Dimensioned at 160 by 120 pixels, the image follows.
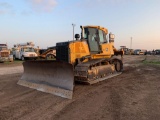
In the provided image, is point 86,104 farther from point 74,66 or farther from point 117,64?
point 117,64

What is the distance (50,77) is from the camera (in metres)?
8.34

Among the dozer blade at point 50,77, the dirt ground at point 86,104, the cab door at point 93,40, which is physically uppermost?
the cab door at point 93,40

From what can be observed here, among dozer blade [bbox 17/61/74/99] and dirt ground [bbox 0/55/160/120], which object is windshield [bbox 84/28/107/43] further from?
dirt ground [bbox 0/55/160/120]

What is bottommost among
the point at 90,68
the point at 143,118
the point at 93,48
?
the point at 143,118

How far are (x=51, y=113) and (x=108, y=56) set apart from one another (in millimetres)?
6993

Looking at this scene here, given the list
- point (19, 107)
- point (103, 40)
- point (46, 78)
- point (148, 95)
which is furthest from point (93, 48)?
point (19, 107)

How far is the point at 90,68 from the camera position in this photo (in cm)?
902

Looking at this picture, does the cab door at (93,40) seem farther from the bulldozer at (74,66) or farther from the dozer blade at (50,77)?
the dozer blade at (50,77)

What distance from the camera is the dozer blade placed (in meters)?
7.27

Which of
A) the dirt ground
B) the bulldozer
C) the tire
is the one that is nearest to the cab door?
the bulldozer

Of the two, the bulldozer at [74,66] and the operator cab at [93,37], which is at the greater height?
the operator cab at [93,37]

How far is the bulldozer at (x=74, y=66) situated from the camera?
7.62 metres

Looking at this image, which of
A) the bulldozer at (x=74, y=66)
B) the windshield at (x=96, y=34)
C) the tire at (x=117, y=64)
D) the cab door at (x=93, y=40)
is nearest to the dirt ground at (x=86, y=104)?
the bulldozer at (x=74, y=66)

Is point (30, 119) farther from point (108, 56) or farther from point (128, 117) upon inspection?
point (108, 56)
